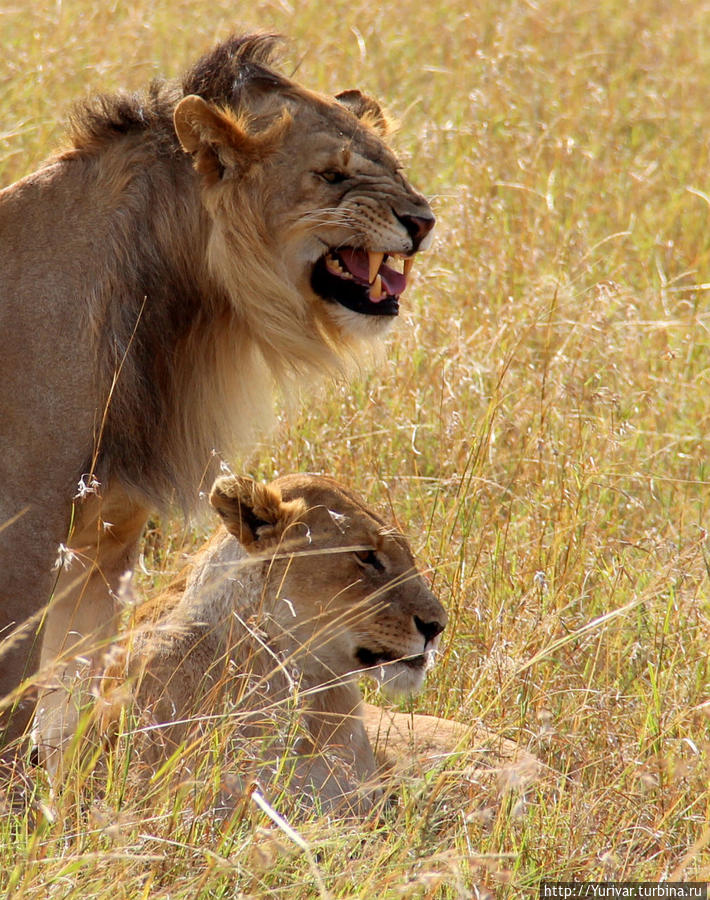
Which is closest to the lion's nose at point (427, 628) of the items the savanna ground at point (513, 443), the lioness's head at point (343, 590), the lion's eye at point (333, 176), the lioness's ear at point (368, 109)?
the lioness's head at point (343, 590)

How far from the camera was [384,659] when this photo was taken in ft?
10.9

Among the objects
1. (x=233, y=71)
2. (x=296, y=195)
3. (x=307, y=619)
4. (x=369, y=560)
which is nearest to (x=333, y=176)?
(x=296, y=195)

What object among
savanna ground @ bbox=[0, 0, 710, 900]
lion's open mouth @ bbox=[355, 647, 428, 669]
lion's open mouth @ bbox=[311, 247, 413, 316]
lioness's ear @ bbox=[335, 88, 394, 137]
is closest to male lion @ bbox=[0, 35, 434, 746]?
lion's open mouth @ bbox=[311, 247, 413, 316]

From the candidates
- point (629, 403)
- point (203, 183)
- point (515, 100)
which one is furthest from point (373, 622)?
point (515, 100)

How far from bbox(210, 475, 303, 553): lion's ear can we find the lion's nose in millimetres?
376

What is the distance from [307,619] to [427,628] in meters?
0.28

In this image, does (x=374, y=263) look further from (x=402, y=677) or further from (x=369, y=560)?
(x=402, y=677)

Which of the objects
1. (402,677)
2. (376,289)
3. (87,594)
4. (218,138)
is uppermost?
(218,138)

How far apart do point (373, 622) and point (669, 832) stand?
0.82 metres

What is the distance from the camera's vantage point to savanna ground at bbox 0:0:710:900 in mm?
2602

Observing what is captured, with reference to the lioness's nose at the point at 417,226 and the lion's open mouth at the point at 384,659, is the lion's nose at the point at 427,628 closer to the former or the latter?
the lion's open mouth at the point at 384,659

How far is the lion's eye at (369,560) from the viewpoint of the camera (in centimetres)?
335

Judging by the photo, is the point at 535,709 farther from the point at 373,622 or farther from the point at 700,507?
the point at 700,507

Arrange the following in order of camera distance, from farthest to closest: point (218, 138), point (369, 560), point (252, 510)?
point (369, 560)
point (252, 510)
point (218, 138)
